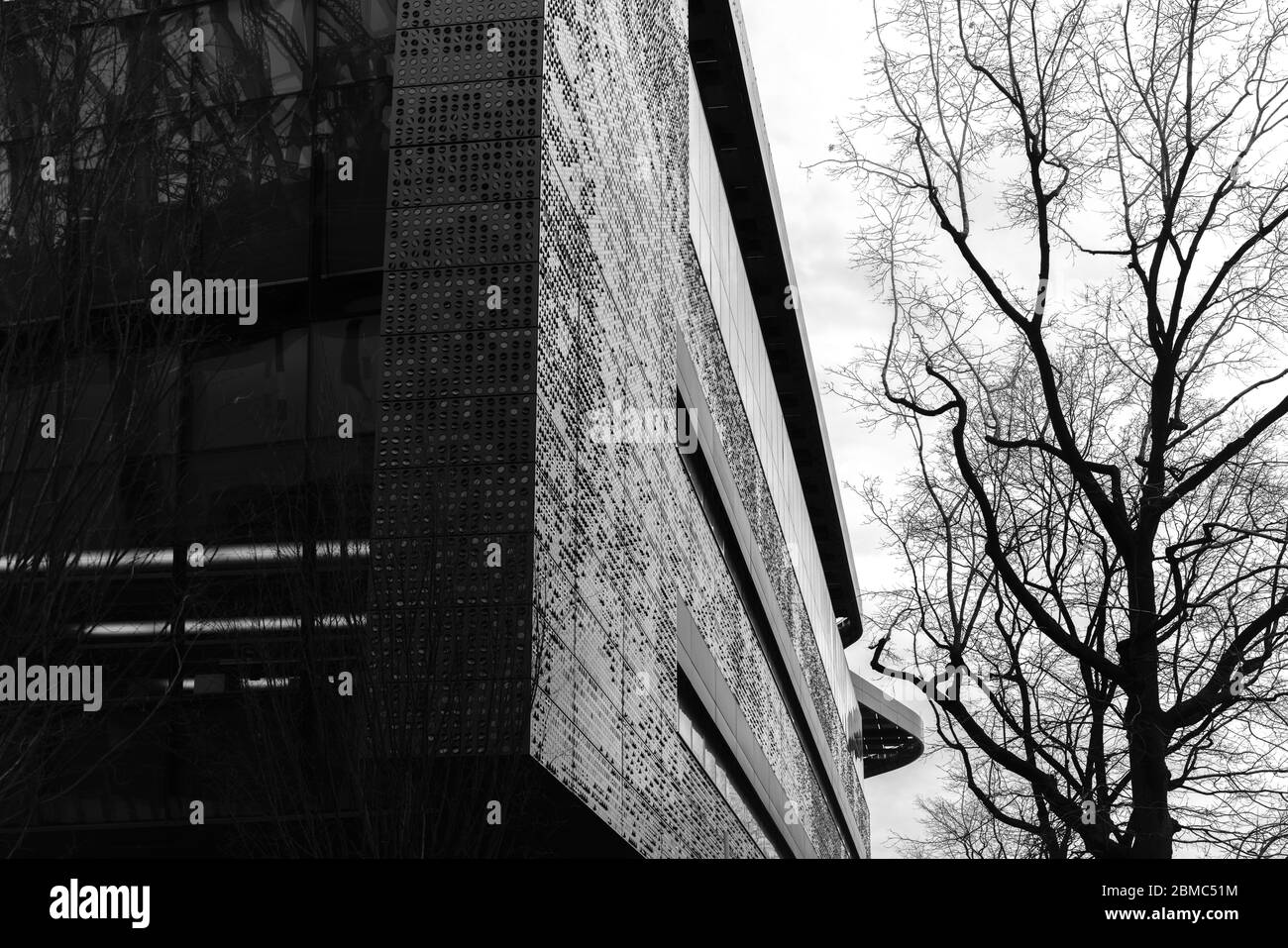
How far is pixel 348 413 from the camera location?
16.0 metres

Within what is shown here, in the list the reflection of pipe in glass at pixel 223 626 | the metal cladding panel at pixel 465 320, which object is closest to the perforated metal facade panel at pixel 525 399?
the metal cladding panel at pixel 465 320

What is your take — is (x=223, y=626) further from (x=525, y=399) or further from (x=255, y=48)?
(x=255, y=48)

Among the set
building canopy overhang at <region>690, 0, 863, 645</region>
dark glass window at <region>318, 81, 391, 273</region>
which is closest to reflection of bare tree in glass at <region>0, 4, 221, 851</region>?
dark glass window at <region>318, 81, 391, 273</region>

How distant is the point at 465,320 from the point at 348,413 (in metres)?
1.81

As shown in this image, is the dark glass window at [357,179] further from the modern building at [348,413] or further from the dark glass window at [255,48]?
the dark glass window at [255,48]

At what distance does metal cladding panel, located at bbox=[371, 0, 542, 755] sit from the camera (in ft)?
44.6

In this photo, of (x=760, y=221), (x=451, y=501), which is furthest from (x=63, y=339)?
(x=760, y=221)

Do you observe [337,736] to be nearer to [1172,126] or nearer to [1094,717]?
[1094,717]

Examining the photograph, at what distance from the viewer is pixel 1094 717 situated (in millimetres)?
16203

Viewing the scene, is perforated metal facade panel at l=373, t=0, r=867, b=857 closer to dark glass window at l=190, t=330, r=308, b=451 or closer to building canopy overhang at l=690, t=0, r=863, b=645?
dark glass window at l=190, t=330, r=308, b=451

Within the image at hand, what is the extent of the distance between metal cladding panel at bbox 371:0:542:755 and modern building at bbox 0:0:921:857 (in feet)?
0.12

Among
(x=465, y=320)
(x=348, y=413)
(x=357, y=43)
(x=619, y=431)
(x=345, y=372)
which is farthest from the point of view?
(x=619, y=431)

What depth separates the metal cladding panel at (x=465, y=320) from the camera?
13594mm
